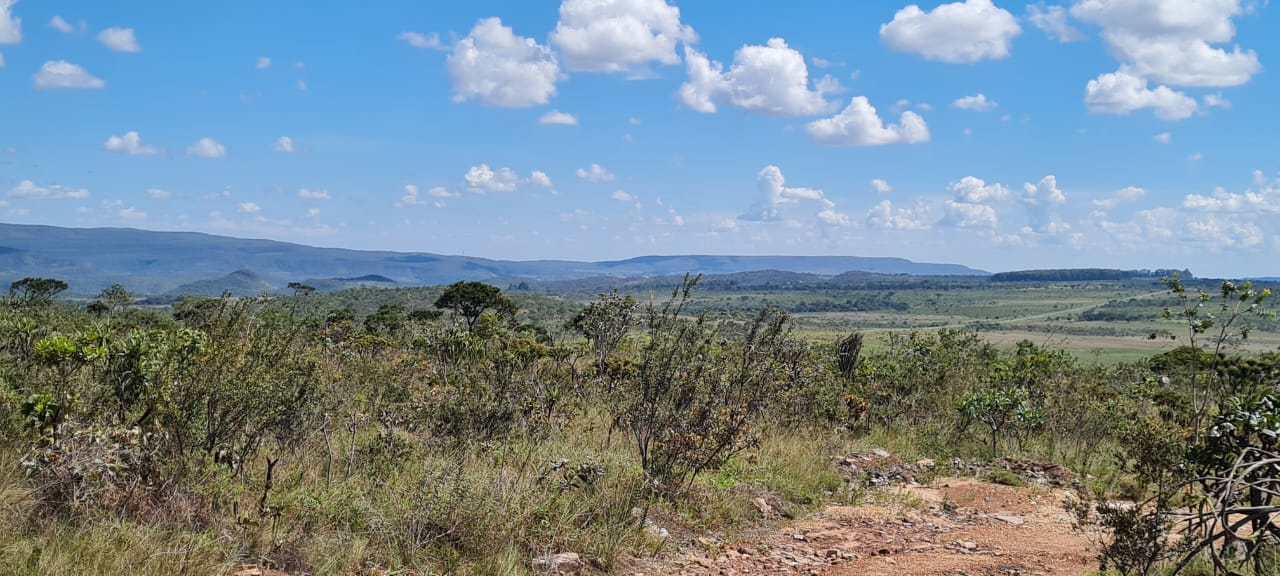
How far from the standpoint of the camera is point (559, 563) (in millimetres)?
5629

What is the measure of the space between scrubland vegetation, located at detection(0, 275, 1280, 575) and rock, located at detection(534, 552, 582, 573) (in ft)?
0.30

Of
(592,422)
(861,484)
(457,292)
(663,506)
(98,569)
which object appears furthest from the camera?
(457,292)

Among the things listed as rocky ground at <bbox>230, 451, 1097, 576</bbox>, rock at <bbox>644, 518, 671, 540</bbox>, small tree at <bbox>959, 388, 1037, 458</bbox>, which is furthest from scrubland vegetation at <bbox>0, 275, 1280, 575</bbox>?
small tree at <bbox>959, 388, 1037, 458</bbox>

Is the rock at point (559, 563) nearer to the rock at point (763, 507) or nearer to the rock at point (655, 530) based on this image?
the rock at point (655, 530)

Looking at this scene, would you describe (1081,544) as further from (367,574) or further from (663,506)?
(367,574)

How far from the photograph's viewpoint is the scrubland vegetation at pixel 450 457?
188 inches

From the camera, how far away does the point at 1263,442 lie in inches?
177

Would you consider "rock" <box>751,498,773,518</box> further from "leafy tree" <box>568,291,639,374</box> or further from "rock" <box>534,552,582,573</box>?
"leafy tree" <box>568,291,639,374</box>

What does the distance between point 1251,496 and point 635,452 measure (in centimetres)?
552

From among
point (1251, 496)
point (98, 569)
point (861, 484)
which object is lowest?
point (861, 484)

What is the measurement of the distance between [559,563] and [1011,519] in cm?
547

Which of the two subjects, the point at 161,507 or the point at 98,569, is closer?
the point at 98,569

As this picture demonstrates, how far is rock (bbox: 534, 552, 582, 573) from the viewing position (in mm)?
5535

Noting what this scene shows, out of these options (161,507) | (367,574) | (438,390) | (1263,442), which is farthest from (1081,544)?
(161,507)
